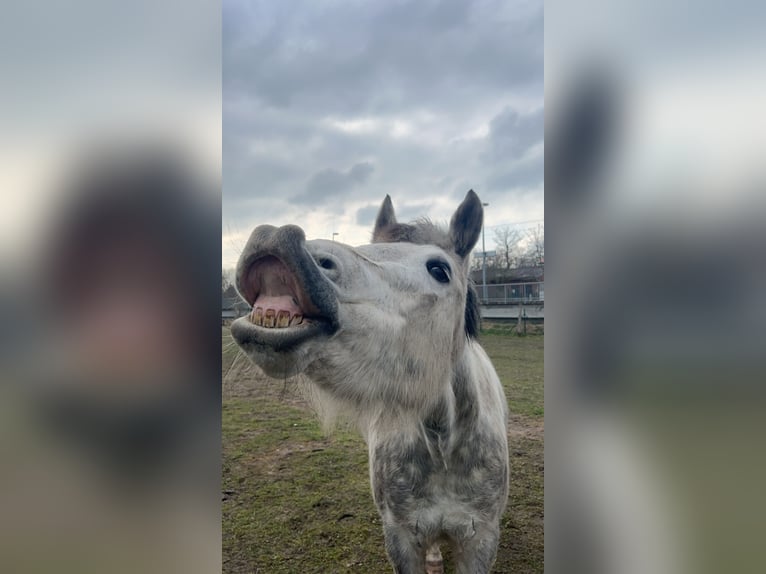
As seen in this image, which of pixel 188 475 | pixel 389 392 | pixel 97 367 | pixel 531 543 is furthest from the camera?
pixel 531 543

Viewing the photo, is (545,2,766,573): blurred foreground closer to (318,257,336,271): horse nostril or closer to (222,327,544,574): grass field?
(318,257,336,271): horse nostril

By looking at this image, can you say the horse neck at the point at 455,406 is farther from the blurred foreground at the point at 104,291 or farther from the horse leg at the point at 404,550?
the blurred foreground at the point at 104,291

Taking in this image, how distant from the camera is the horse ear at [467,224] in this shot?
1.66 m

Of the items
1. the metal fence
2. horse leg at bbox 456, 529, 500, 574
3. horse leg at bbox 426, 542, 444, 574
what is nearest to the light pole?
the metal fence

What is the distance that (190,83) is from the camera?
34.0 inches

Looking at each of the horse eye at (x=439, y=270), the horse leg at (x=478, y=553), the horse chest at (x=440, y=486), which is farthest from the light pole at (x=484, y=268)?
the horse leg at (x=478, y=553)

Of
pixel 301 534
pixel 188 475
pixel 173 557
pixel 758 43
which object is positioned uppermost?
pixel 758 43

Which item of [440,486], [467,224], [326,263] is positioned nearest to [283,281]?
[326,263]

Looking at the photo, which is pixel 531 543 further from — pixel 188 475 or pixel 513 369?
pixel 188 475

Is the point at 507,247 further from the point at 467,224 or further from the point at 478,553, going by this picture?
the point at 478,553

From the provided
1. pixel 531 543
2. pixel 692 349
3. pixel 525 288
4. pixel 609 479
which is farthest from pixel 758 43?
pixel 531 543

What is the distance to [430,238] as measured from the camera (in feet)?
5.56

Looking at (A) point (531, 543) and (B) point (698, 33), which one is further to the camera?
(A) point (531, 543)

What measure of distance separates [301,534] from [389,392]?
1.96 metres
